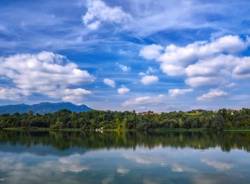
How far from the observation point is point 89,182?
2409 centimetres

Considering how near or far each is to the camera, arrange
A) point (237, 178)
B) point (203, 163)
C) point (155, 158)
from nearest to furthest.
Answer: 1. point (237, 178)
2. point (203, 163)
3. point (155, 158)

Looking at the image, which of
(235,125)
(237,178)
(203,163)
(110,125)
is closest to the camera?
(237,178)

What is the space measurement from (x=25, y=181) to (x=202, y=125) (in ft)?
299

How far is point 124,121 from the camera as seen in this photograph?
114 meters

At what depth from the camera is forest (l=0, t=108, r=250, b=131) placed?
111000 mm

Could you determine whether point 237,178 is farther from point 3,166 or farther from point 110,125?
point 110,125

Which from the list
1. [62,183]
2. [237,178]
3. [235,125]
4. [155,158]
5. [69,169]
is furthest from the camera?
[235,125]

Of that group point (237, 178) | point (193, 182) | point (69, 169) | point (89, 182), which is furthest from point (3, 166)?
point (237, 178)

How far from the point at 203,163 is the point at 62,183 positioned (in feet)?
49.6

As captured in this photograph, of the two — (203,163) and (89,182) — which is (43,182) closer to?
(89,182)

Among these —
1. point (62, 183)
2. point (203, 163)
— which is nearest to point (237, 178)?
point (203, 163)

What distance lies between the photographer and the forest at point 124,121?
111 metres

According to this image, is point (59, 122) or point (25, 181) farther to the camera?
point (59, 122)

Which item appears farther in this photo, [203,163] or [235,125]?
[235,125]
